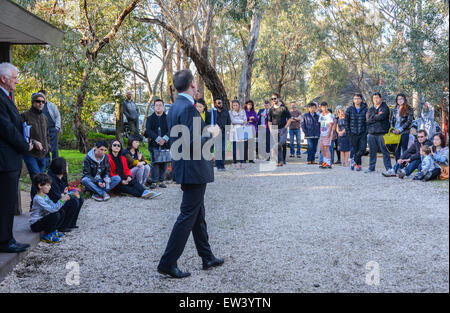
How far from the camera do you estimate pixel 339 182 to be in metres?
8.73

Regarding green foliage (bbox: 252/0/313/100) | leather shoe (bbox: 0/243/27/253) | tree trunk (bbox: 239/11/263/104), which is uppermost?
green foliage (bbox: 252/0/313/100)

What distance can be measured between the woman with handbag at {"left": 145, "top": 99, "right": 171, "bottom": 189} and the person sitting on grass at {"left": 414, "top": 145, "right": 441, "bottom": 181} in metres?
4.92

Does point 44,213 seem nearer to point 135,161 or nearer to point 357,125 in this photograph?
point 135,161

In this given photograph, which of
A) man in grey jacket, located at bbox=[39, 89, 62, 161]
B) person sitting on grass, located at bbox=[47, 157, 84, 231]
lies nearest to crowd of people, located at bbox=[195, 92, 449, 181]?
man in grey jacket, located at bbox=[39, 89, 62, 161]

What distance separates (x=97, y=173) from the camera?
7336mm

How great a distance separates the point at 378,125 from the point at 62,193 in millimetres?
6707

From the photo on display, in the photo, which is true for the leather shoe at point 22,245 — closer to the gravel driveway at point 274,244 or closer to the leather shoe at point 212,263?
the gravel driveway at point 274,244

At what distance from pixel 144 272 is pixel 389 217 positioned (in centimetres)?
342

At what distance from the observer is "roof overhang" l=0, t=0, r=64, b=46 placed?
4.62 metres

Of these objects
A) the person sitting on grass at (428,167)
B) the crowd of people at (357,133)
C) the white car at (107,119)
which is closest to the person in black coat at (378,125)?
the crowd of people at (357,133)

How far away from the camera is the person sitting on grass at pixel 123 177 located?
25.0 ft

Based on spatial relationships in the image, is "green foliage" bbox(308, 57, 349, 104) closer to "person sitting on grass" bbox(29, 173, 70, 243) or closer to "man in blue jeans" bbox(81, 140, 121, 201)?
"man in blue jeans" bbox(81, 140, 121, 201)

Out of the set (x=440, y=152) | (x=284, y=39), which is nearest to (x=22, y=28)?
(x=440, y=152)

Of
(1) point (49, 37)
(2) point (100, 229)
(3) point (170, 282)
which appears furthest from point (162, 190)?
(3) point (170, 282)
